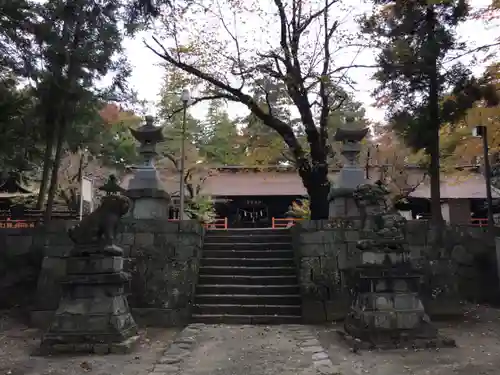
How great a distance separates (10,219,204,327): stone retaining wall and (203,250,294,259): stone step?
0.58 meters

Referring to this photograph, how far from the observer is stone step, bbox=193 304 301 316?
8.15 m

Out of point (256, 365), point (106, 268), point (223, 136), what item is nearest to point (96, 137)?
point (106, 268)

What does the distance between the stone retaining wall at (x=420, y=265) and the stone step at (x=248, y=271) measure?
0.47m

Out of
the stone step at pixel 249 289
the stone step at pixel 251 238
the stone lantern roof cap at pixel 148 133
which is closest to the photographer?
the stone step at pixel 249 289

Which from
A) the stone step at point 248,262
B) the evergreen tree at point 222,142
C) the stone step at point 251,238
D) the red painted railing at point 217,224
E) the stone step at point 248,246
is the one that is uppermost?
the evergreen tree at point 222,142

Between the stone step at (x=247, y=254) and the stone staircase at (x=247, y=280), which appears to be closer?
the stone staircase at (x=247, y=280)

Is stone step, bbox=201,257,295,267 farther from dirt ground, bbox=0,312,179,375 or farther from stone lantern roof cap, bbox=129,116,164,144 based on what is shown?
stone lantern roof cap, bbox=129,116,164,144

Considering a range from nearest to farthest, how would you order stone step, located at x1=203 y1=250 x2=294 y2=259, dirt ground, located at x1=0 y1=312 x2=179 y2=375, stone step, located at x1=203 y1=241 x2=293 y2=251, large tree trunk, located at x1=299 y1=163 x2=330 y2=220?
1. dirt ground, located at x1=0 y1=312 x2=179 y2=375
2. stone step, located at x1=203 y1=250 x2=294 y2=259
3. stone step, located at x1=203 y1=241 x2=293 y2=251
4. large tree trunk, located at x1=299 y1=163 x2=330 y2=220

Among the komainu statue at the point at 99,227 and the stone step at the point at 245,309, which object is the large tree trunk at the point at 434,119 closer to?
the stone step at the point at 245,309

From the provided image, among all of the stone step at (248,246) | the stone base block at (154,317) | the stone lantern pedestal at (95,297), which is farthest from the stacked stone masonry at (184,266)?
the stone lantern pedestal at (95,297)

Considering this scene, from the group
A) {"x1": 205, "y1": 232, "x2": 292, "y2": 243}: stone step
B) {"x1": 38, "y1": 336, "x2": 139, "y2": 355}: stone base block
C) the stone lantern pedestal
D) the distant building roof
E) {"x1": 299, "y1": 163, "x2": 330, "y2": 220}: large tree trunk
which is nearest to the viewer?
{"x1": 38, "y1": 336, "x2": 139, "y2": 355}: stone base block

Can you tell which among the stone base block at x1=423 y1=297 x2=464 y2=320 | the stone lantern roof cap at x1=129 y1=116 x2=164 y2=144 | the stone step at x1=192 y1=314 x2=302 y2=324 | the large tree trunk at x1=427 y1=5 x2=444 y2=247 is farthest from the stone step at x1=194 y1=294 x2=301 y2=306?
the stone lantern roof cap at x1=129 y1=116 x2=164 y2=144

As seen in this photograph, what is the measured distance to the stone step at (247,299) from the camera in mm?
8383

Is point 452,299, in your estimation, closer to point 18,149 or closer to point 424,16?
point 424,16
